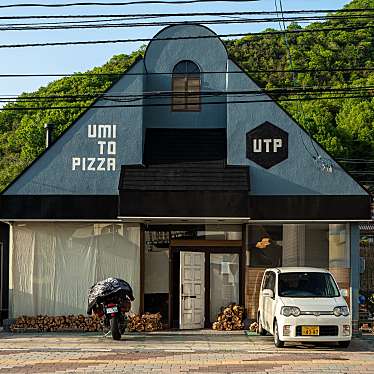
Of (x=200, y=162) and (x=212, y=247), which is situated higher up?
(x=200, y=162)

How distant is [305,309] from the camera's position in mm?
16078

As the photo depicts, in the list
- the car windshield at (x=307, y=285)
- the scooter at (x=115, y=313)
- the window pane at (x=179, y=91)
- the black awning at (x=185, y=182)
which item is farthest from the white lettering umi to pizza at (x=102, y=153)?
the car windshield at (x=307, y=285)

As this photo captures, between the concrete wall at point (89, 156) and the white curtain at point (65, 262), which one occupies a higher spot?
the concrete wall at point (89, 156)

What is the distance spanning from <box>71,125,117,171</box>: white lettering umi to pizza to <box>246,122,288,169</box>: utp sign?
3.78m

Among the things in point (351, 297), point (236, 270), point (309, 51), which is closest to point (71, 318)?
point (236, 270)

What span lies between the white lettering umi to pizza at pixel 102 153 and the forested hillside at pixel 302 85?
9246 mm

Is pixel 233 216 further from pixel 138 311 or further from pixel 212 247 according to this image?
pixel 138 311

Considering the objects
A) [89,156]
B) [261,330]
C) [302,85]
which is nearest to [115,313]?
[261,330]

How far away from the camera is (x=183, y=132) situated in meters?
21.7

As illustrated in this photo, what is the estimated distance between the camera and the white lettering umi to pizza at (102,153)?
68.2ft

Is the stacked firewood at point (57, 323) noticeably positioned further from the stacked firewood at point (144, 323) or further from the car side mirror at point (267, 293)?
the car side mirror at point (267, 293)

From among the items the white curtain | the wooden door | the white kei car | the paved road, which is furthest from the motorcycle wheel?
the white kei car

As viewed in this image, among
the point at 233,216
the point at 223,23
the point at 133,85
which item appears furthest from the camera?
the point at 133,85

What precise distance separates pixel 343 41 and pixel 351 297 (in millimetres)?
20618
